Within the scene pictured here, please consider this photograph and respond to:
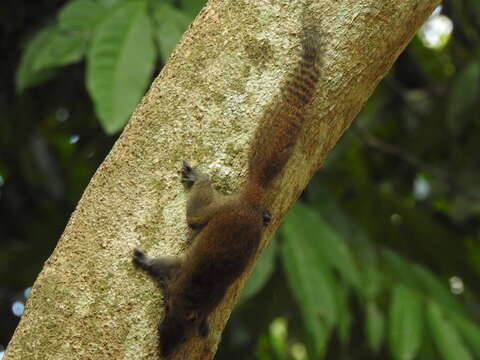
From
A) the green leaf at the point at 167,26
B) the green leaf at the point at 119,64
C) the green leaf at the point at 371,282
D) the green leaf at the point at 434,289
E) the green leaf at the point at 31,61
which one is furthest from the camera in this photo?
the green leaf at the point at 434,289

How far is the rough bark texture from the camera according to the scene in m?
1.89

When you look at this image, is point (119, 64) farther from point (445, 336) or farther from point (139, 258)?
point (445, 336)

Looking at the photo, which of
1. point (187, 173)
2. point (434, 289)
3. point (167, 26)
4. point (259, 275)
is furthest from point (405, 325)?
point (187, 173)

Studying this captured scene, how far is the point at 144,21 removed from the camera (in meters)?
3.00

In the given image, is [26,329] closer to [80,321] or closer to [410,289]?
[80,321]

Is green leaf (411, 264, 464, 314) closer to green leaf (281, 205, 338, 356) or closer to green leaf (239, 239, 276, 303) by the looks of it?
green leaf (281, 205, 338, 356)

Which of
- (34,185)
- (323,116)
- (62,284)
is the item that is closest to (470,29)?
(34,185)

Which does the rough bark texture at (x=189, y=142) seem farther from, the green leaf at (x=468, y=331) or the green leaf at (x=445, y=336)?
the green leaf at (x=468, y=331)

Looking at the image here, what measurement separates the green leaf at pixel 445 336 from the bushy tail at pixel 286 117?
1.92m

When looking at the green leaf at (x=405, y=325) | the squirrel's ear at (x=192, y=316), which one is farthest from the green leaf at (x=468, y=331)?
the squirrel's ear at (x=192, y=316)

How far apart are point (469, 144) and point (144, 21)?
2.79 meters

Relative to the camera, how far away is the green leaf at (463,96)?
15.3 feet

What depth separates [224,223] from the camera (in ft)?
6.54

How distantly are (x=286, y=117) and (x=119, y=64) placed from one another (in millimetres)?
1083
